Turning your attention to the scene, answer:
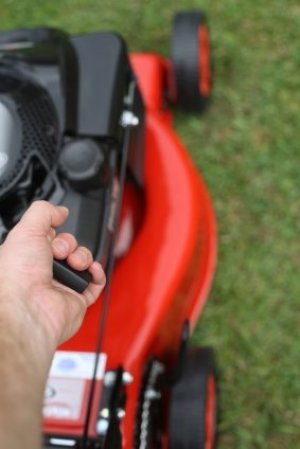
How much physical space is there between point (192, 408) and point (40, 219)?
1.97ft

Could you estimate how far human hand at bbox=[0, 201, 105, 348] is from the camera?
2.58 ft

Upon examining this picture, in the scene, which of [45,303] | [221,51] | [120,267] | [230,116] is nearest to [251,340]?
[120,267]

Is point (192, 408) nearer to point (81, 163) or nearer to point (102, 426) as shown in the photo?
point (102, 426)

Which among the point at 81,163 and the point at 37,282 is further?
the point at 81,163

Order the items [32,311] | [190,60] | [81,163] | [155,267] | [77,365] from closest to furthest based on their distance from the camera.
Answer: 1. [32,311]
2. [81,163]
3. [77,365]
4. [155,267]
5. [190,60]

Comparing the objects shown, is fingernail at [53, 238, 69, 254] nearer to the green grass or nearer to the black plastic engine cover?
the black plastic engine cover

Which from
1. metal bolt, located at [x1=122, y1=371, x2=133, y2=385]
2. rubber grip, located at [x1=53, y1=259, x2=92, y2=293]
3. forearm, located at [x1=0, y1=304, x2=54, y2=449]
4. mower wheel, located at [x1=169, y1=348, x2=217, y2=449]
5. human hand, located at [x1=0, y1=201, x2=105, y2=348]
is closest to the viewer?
forearm, located at [x1=0, y1=304, x2=54, y2=449]

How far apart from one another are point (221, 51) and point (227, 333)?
0.70 meters

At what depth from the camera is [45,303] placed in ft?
2.70

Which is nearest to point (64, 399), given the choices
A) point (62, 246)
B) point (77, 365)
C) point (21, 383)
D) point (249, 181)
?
point (77, 365)

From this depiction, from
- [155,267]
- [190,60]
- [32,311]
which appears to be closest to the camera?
[32,311]

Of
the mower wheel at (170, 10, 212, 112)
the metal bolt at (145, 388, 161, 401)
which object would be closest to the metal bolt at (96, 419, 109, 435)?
the metal bolt at (145, 388, 161, 401)

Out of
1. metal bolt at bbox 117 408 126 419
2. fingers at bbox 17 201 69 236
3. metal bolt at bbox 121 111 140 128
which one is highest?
metal bolt at bbox 121 111 140 128

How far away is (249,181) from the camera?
1.70m
